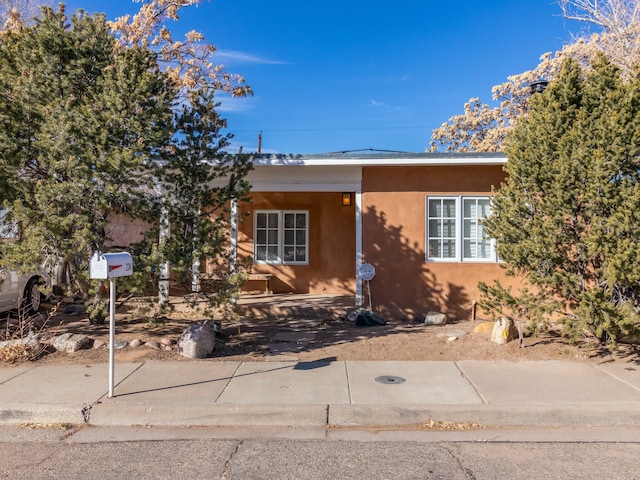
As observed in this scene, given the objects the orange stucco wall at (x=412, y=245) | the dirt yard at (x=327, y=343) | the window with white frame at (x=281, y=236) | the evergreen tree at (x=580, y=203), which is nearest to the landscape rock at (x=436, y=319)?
the dirt yard at (x=327, y=343)

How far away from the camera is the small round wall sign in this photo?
9.81 meters

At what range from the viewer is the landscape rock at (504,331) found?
7578 millimetres

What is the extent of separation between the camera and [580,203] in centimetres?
654

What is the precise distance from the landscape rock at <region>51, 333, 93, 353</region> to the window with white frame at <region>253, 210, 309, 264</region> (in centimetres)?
588

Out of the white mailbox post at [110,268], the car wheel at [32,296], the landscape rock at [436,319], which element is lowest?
the landscape rock at [436,319]

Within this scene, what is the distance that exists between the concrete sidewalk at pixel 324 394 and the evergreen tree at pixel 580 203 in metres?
0.89

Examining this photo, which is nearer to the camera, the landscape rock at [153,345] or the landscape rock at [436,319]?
the landscape rock at [153,345]

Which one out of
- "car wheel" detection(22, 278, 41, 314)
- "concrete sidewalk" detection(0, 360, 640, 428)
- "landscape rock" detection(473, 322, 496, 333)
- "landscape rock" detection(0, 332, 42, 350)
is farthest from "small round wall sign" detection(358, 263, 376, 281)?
"car wheel" detection(22, 278, 41, 314)

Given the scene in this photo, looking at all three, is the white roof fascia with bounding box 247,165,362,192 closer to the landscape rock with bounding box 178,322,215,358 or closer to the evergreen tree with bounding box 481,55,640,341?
the evergreen tree with bounding box 481,55,640,341

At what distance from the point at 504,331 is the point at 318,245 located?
20.2ft

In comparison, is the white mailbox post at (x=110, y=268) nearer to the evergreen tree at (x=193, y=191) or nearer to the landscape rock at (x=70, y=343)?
the evergreen tree at (x=193, y=191)

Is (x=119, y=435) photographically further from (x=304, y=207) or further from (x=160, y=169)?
(x=304, y=207)

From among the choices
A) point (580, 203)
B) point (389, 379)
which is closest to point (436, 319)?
point (389, 379)

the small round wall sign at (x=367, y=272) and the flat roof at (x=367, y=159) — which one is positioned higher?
the flat roof at (x=367, y=159)
